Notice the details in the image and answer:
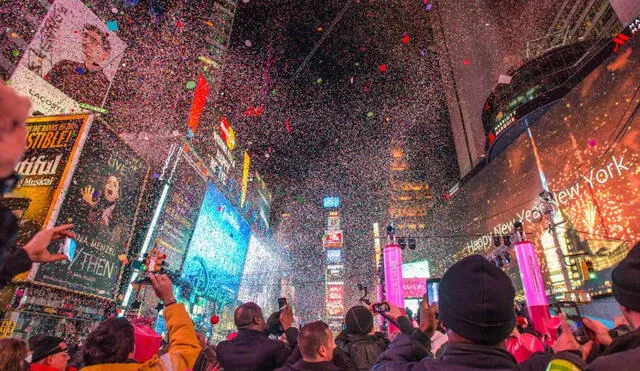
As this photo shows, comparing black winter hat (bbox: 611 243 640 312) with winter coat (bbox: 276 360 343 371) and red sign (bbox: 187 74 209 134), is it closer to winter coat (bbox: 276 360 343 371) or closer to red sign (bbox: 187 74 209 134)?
winter coat (bbox: 276 360 343 371)

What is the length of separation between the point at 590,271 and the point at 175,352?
1796cm

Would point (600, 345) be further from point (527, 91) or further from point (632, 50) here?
point (527, 91)

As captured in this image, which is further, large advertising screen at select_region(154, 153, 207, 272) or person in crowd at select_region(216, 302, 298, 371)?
large advertising screen at select_region(154, 153, 207, 272)

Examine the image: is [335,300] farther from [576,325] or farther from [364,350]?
[576,325]

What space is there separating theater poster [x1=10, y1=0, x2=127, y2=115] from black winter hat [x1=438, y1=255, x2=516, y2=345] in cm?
1891

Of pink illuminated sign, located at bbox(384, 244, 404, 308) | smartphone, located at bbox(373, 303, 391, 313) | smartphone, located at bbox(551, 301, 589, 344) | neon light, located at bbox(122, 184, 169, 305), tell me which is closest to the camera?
smartphone, located at bbox(551, 301, 589, 344)

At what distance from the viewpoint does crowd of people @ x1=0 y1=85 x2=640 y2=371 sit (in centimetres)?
139

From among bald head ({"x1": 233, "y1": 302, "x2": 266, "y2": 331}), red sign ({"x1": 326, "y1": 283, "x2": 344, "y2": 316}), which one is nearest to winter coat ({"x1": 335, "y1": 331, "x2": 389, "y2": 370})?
bald head ({"x1": 233, "y1": 302, "x2": 266, "y2": 331})

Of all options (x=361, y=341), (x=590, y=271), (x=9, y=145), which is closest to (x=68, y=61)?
(x=361, y=341)

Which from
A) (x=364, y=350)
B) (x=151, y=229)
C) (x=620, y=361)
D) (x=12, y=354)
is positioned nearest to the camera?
(x=620, y=361)

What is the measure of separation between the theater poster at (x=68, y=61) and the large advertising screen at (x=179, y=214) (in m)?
7.52

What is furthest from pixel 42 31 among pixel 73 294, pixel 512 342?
pixel 512 342

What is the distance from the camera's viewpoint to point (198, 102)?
28.6 metres

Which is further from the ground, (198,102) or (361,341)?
(198,102)
